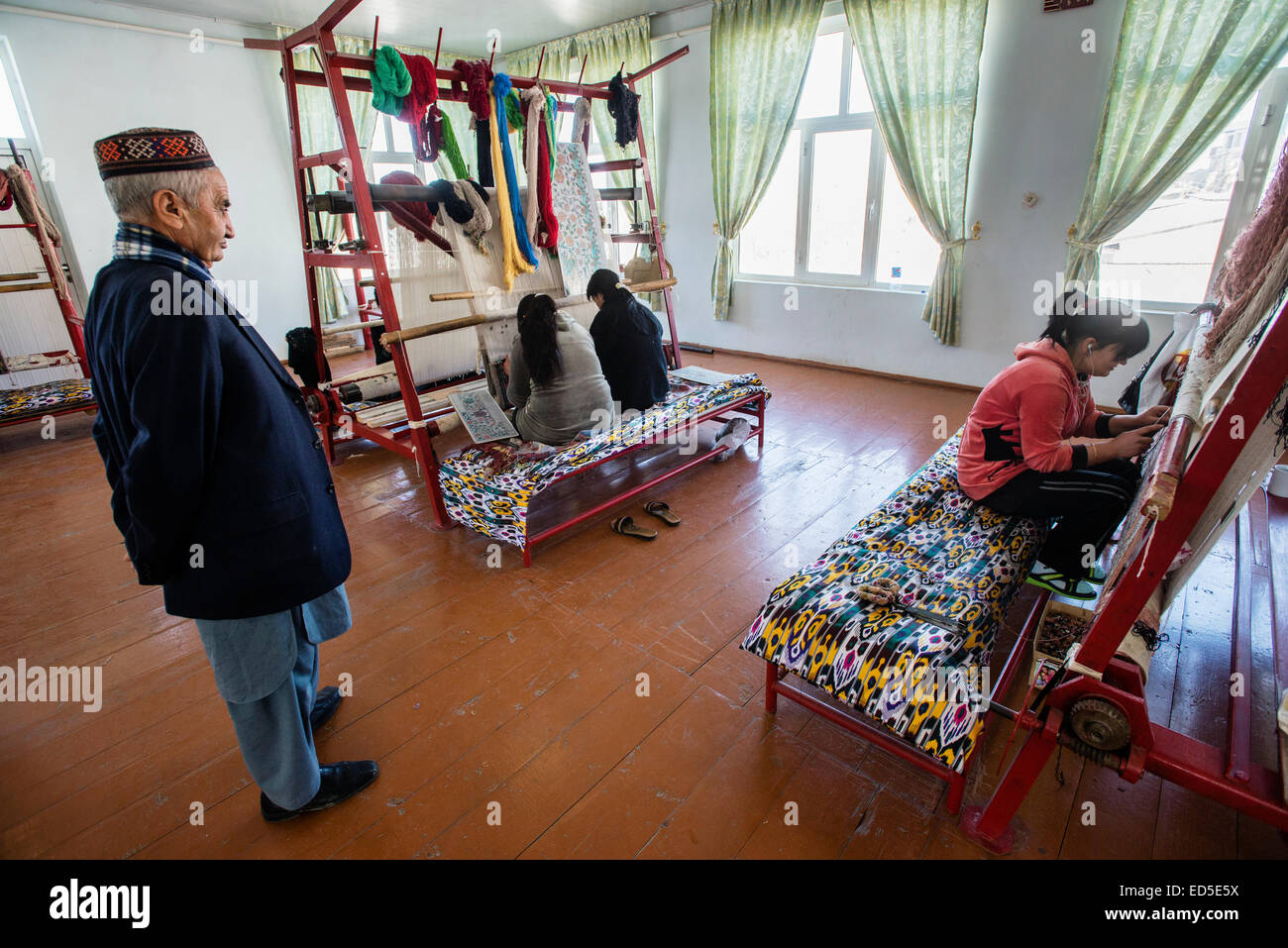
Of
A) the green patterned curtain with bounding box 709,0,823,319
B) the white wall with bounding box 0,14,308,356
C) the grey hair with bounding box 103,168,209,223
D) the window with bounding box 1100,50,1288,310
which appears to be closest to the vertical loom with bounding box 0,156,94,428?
the white wall with bounding box 0,14,308,356

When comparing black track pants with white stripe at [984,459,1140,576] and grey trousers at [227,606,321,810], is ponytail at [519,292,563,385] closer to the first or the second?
grey trousers at [227,606,321,810]

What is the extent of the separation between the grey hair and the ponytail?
1593 millimetres

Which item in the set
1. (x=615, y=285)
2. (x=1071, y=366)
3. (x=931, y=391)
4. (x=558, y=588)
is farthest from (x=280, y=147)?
(x=1071, y=366)

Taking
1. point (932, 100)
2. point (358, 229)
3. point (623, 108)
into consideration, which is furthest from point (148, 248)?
point (932, 100)

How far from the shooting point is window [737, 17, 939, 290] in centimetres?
482

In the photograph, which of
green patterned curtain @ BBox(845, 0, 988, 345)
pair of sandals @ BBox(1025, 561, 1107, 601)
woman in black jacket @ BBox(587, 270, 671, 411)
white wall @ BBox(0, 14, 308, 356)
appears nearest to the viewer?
pair of sandals @ BBox(1025, 561, 1107, 601)

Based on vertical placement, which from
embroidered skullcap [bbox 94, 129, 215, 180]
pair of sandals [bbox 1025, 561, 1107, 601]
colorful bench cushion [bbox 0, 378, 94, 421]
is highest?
embroidered skullcap [bbox 94, 129, 215, 180]

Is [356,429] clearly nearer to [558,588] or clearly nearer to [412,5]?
[558,588]

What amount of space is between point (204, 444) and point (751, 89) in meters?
5.34

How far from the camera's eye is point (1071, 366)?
1964mm

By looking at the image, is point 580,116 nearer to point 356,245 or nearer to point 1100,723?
point 356,245

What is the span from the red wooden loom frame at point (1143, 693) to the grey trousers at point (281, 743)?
158cm
